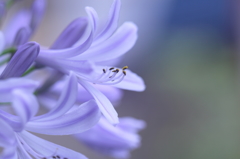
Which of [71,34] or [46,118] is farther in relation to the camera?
[71,34]

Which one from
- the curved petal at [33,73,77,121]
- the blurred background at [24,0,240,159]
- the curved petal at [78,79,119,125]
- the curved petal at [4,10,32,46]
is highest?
the curved petal at [33,73,77,121]

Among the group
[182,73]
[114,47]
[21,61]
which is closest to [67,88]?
[21,61]

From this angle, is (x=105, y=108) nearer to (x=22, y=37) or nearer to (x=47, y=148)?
(x=47, y=148)

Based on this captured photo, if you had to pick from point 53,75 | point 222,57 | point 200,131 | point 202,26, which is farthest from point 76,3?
point 53,75

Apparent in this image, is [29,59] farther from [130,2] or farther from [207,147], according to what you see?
[130,2]

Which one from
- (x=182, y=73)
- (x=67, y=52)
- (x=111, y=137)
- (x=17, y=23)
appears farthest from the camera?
(x=182, y=73)

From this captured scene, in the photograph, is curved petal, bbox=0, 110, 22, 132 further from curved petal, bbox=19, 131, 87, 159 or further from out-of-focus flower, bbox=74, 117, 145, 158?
out-of-focus flower, bbox=74, 117, 145, 158

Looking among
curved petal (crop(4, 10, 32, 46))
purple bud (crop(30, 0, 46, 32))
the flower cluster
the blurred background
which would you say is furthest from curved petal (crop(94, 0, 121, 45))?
the blurred background
